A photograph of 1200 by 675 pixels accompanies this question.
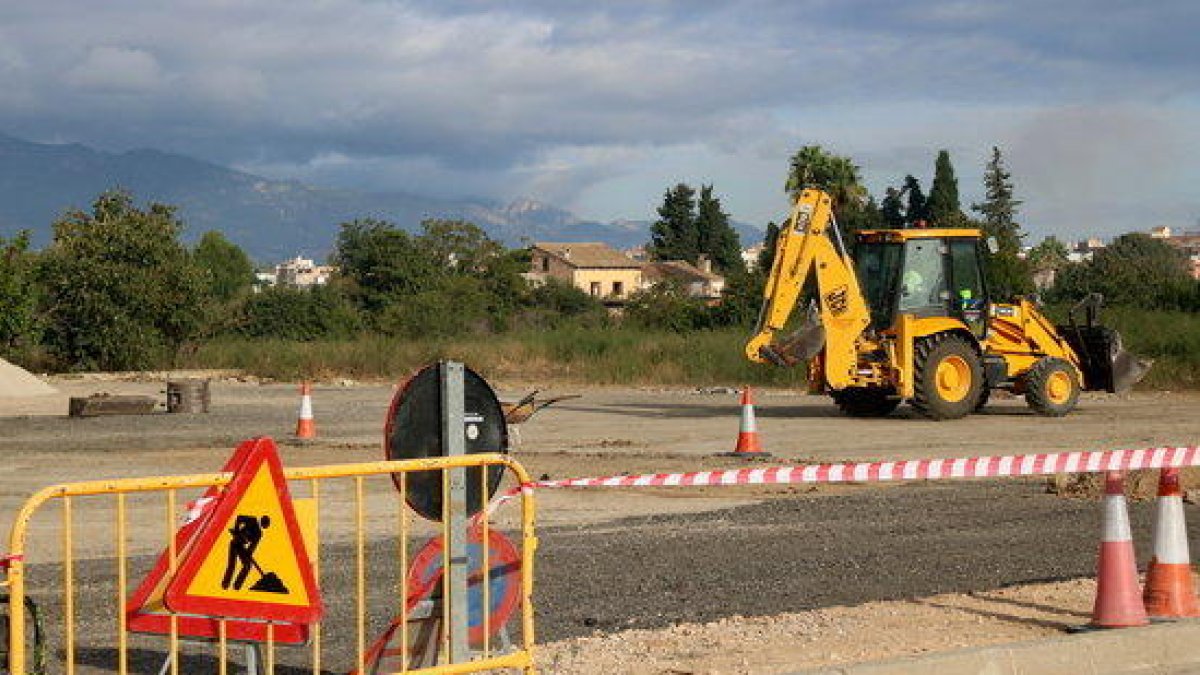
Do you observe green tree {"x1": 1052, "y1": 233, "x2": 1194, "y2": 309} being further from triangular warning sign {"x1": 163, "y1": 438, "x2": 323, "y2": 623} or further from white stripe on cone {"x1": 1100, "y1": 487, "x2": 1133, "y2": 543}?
triangular warning sign {"x1": 163, "y1": 438, "x2": 323, "y2": 623}

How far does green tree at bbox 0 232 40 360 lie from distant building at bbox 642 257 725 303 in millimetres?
89249

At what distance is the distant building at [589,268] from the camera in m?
165

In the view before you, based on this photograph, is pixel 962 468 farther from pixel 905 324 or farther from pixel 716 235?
pixel 716 235

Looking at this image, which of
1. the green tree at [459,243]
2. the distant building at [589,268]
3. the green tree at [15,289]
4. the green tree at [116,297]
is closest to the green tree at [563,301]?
the green tree at [459,243]

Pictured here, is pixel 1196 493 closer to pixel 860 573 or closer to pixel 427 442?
pixel 860 573

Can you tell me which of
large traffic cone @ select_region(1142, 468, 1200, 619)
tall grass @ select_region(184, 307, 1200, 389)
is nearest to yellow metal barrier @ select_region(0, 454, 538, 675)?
large traffic cone @ select_region(1142, 468, 1200, 619)

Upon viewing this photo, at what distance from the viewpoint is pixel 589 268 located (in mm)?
166000

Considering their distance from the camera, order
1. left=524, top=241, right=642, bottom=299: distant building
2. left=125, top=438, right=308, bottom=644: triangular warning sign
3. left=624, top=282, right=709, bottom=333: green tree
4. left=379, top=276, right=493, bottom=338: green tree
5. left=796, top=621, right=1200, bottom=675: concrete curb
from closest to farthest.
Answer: left=125, top=438, right=308, bottom=644: triangular warning sign, left=796, top=621, right=1200, bottom=675: concrete curb, left=379, top=276, right=493, bottom=338: green tree, left=624, top=282, right=709, bottom=333: green tree, left=524, top=241, right=642, bottom=299: distant building

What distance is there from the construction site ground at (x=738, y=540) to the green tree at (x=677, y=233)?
13290cm

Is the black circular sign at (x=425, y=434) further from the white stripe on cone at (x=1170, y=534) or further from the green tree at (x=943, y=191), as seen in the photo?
the green tree at (x=943, y=191)

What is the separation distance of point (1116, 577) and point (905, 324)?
687 inches

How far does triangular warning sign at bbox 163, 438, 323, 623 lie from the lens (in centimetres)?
669

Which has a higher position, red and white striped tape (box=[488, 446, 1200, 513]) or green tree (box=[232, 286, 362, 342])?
green tree (box=[232, 286, 362, 342])

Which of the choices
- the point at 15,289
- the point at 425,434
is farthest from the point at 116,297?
the point at 425,434
